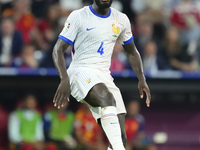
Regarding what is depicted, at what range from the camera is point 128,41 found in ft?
17.1

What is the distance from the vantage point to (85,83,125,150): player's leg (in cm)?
445

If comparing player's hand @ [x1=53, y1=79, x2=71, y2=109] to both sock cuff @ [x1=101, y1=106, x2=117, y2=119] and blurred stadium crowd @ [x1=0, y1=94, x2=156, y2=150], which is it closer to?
sock cuff @ [x1=101, y1=106, x2=117, y2=119]

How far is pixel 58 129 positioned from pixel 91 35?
3.88 m

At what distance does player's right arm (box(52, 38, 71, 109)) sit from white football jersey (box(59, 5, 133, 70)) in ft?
0.40

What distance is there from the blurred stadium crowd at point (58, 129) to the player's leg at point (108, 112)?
351 cm

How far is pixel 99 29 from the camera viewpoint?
4.82 metres

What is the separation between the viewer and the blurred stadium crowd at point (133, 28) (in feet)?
26.8

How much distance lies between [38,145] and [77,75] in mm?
3531

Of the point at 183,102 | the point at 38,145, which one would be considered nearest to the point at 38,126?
the point at 38,145

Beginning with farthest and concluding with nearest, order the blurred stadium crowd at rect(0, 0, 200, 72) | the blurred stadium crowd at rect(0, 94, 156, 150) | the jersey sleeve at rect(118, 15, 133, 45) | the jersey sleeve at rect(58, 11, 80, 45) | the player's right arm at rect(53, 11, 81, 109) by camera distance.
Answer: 1. the blurred stadium crowd at rect(0, 0, 200, 72)
2. the blurred stadium crowd at rect(0, 94, 156, 150)
3. the jersey sleeve at rect(118, 15, 133, 45)
4. the jersey sleeve at rect(58, 11, 80, 45)
5. the player's right arm at rect(53, 11, 81, 109)

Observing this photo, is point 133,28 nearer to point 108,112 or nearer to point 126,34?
point 126,34

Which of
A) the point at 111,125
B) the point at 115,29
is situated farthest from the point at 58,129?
the point at 111,125

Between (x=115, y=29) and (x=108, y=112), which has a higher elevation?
(x=115, y=29)

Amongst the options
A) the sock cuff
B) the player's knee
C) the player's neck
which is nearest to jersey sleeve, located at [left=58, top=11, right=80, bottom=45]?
the player's neck
